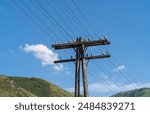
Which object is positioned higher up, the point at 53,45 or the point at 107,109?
the point at 53,45

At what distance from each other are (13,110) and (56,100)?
3.83 ft

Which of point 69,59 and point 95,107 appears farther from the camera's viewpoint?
point 69,59

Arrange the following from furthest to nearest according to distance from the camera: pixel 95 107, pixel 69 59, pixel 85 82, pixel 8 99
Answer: pixel 69 59 → pixel 85 82 → pixel 8 99 → pixel 95 107

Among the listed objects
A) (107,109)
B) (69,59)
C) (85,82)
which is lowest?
(107,109)

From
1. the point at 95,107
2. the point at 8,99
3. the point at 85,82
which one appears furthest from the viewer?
the point at 85,82

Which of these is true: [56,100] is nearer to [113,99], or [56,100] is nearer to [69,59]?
[113,99]

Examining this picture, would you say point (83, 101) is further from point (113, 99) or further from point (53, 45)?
point (53, 45)

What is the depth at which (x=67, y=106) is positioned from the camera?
998 cm

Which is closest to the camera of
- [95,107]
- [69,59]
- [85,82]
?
[95,107]

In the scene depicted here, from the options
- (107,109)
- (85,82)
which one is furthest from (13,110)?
(85,82)

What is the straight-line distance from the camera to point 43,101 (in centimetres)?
1028

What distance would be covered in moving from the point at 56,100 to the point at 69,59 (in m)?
22.0

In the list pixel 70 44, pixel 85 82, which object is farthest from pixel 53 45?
pixel 85 82

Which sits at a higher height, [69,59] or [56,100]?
[69,59]
